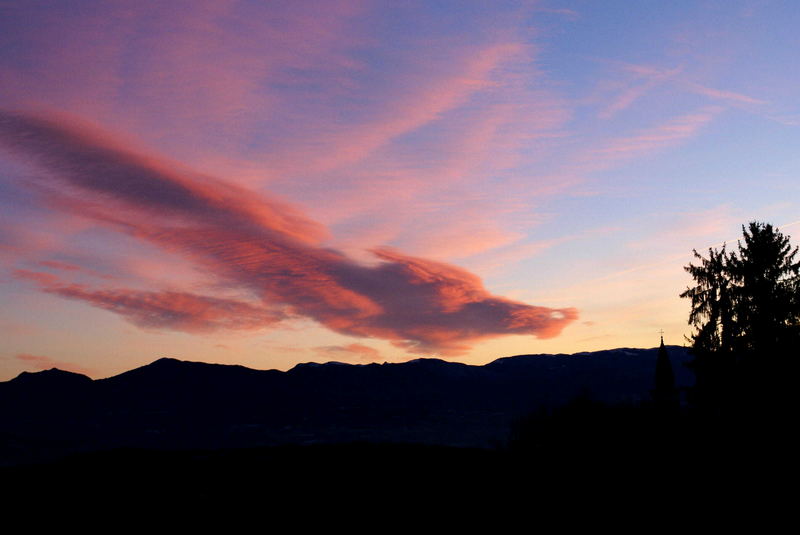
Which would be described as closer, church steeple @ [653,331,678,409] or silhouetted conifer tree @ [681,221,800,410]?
silhouetted conifer tree @ [681,221,800,410]

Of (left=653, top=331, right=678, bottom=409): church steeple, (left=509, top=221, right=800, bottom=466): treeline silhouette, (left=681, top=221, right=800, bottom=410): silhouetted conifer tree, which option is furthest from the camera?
(left=653, top=331, right=678, bottom=409): church steeple

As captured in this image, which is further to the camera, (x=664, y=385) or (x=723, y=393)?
(x=664, y=385)

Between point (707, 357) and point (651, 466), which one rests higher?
point (707, 357)

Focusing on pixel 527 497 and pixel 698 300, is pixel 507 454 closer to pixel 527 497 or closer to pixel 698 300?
pixel 527 497

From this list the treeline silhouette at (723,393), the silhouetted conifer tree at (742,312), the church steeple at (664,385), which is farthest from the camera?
the church steeple at (664,385)

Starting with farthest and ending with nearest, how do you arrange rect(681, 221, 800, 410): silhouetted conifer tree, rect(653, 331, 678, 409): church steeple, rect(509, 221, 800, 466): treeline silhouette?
rect(653, 331, 678, 409): church steeple, rect(681, 221, 800, 410): silhouetted conifer tree, rect(509, 221, 800, 466): treeline silhouette

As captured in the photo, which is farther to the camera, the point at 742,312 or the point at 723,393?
the point at 742,312

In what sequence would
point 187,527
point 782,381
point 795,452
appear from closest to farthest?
point 187,527 → point 795,452 → point 782,381

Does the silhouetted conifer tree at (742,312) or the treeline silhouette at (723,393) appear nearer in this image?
the treeline silhouette at (723,393)

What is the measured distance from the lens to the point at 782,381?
37.2m

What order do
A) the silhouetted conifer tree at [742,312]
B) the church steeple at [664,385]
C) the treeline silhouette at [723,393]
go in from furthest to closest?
the church steeple at [664,385] → the silhouetted conifer tree at [742,312] → the treeline silhouette at [723,393]

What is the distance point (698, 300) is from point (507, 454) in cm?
4307

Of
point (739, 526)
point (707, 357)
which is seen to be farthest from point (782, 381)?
point (739, 526)

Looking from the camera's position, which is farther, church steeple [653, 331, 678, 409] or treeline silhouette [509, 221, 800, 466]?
church steeple [653, 331, 678, 409]
